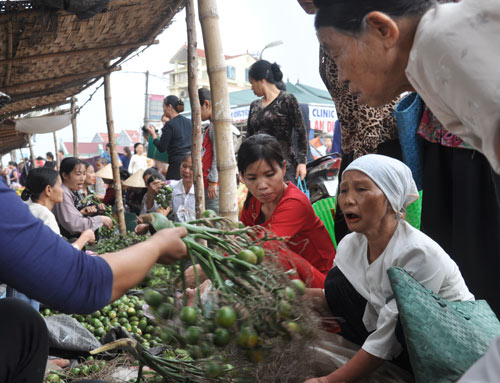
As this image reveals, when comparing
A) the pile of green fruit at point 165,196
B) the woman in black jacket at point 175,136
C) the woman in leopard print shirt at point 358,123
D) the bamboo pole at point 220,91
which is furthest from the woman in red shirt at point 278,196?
the woman in black jacket at point 175,136

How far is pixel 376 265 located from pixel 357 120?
1.22m

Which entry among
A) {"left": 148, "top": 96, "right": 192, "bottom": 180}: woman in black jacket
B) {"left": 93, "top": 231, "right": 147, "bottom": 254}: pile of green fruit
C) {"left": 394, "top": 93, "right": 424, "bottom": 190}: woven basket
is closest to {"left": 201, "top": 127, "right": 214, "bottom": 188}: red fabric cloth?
{"left": 93, "top": 231, "right": 147, "bottom": 254}: pile of green fruit

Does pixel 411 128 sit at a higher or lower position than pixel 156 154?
higher

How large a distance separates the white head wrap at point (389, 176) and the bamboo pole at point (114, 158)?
495 centimetres

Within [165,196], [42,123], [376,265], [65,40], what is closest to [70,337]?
[376,265]

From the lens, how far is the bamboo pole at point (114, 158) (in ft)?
22.4

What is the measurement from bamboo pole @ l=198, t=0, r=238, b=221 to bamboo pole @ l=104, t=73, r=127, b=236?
384 cm

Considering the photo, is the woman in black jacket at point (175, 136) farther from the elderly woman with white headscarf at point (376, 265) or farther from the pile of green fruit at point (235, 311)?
the pile of green fruit at point (235, 311)

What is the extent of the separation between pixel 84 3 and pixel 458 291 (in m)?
3.43

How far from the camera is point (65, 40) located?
567 cm

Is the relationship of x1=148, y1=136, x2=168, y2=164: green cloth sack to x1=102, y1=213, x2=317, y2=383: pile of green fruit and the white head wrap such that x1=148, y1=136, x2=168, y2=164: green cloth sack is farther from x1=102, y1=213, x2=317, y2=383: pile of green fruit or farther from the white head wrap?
x1=102, y1=213, x2=317, y2=383: pile of green fruit

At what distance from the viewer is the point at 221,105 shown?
3.16m

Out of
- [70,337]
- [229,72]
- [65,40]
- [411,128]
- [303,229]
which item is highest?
[229,72]

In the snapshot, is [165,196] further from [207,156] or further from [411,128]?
[411,128]
